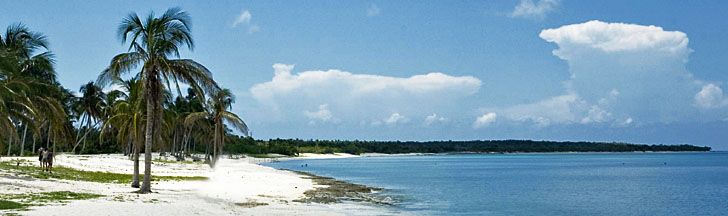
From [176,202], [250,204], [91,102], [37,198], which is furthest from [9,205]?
[91,102]

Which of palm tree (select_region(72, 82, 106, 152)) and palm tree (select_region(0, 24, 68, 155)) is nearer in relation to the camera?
palm tree (select_region(0, 24, 68, 155))

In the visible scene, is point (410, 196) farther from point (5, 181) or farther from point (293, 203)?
point (5, 181)

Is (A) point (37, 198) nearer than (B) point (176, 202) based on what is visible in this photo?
Yes

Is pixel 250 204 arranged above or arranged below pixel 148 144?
below

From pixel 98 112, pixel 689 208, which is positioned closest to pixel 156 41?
pixel 689 208

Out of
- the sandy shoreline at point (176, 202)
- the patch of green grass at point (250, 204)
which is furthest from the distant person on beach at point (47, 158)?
the patch of green grass at point (250, 204)

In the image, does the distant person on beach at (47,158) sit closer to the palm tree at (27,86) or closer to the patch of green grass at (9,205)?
the palm tree at (27,86)

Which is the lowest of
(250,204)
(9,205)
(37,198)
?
(250,204)

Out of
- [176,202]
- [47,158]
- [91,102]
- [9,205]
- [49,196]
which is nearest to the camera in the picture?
[9,205]

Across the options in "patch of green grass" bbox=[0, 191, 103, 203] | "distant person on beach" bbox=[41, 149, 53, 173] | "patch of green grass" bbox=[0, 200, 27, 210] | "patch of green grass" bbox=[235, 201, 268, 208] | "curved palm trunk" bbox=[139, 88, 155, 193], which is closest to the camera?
"patch of green grass" bbox=[0, 200, 27, 210]

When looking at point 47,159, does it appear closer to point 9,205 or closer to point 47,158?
point 47,158

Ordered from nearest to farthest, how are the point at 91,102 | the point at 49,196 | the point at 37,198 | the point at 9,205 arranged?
the point at 9,205, the point at 37,198, the point at 49,196, the point at 91,102

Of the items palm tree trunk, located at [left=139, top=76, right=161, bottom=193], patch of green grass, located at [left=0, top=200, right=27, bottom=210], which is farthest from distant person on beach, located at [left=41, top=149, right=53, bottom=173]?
patch of green grass, located at [left=0, top=200, right=27, bottom=210]

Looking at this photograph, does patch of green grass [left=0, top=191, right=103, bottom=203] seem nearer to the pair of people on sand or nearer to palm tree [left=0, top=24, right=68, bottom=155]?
palm tree [left=0, top=24, right=68, bottom=155]
